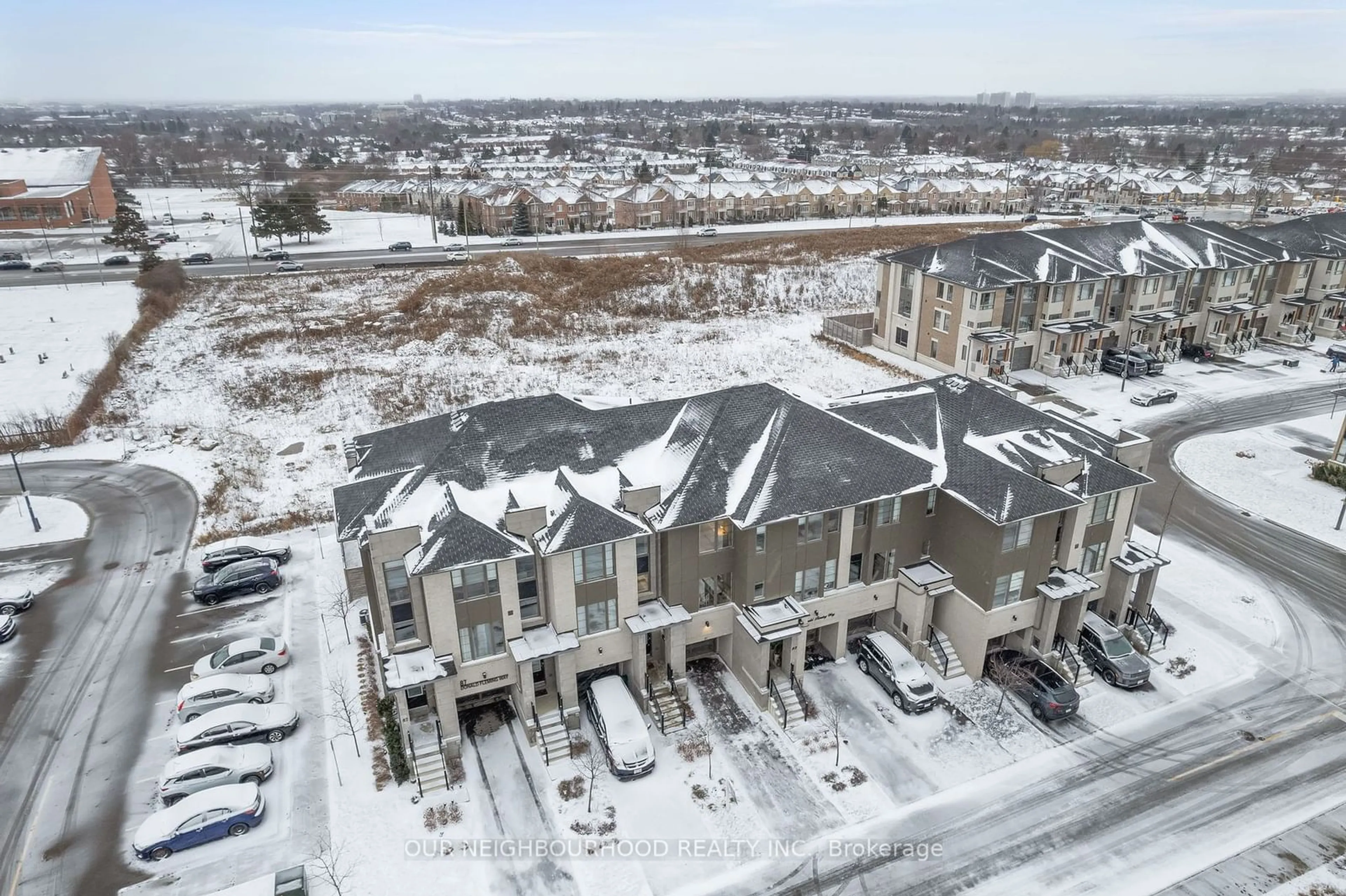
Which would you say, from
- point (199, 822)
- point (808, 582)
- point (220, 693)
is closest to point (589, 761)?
point (808, 582)

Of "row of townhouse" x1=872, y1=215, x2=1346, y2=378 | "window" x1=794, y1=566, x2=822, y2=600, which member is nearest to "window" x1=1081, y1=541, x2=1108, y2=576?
"window" x1=794, y1=566, x2=822, y2=600

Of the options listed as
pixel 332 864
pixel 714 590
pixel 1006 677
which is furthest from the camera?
pixel 714 590

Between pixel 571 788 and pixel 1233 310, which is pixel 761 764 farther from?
pixel 1233 310

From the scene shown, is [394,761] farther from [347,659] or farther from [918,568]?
[918,568]

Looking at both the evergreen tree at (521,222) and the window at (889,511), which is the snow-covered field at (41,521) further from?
the evergreen tree at (521,222)

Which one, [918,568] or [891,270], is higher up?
[891,270]

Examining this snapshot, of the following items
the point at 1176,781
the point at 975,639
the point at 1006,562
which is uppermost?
the point at 1006,562

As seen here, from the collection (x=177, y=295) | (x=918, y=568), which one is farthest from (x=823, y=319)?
(x=177, y=295)
